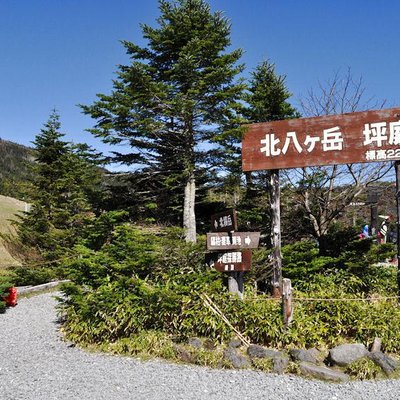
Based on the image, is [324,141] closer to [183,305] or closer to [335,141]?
[335,141]

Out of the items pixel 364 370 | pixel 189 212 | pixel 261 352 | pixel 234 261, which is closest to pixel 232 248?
pixel 234 261

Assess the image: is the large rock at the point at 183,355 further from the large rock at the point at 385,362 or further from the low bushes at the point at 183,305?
the large rock at the point at 385,362

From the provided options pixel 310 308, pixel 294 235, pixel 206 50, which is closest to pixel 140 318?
pixel 310 308

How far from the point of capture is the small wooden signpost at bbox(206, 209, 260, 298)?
23.2ft

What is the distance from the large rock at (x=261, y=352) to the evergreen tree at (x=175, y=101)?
598 cm

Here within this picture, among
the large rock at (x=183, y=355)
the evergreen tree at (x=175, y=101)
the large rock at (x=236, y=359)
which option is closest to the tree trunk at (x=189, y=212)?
the evergreen tree at (x=175, y=101)

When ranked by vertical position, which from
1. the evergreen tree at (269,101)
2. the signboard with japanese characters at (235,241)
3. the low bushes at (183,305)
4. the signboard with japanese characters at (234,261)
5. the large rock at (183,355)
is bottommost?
the large rock at (183,355)

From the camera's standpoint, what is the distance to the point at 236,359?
5781 millimetres

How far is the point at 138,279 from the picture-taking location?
706cm

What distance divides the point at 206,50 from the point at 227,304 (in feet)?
29.4

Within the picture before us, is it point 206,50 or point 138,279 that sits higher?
point 206,50

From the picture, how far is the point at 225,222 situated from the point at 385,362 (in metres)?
3.49

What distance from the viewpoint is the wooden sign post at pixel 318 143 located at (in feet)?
24.8

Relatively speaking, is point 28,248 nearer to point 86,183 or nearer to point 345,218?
point 86,183
